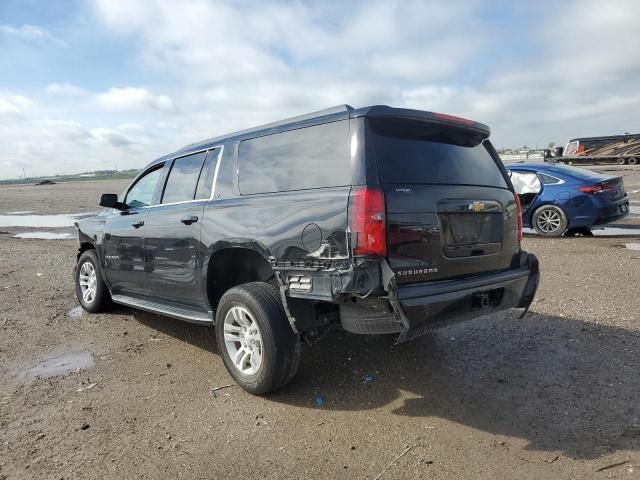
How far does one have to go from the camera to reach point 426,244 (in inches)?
122

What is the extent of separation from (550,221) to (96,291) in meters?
8.32

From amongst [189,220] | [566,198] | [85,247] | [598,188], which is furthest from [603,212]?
[85,247]

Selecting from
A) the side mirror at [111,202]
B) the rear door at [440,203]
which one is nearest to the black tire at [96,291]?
the side mirror at [111,202]

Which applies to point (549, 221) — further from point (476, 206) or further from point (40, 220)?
point (40, 220)

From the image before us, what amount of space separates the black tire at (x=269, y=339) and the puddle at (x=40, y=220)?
13.0 metres

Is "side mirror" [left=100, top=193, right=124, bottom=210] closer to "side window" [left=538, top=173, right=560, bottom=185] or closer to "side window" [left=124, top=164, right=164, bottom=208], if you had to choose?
"side window" [left=124, top=164, right=164, bottom=208]

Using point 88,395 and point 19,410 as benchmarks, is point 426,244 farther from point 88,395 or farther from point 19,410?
point 19,410

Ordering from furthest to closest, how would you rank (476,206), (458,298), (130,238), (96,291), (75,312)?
(75,312) → (96,291) → (130,238) → (476,206) → (458,298)

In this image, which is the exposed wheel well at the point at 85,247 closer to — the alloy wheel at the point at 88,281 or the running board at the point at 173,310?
the alloy wheel at the point at 88,281

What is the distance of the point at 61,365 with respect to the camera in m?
4.32

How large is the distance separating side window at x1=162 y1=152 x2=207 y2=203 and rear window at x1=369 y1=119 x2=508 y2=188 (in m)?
1.92

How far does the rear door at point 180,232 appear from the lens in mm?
4156

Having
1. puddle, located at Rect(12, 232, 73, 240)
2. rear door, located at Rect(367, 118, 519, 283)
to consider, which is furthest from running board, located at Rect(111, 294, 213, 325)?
puddle, located at Rect(12, 232, 73, 240)

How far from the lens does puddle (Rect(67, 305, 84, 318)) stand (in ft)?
19.2
